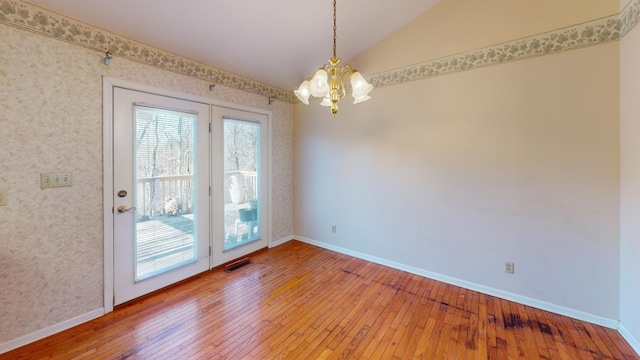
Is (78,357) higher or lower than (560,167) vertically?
lower

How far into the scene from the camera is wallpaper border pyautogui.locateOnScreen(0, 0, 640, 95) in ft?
6.11

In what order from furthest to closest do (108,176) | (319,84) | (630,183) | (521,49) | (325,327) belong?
(521,49) → (108,176) → (325,327) → (630,183) → (319,84)

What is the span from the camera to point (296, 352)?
73.1 inches

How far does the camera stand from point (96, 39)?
2152 mm

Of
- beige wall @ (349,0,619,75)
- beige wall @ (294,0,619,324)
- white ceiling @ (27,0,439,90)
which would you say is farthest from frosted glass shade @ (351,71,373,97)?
beige wall @ (349,0,619,75)

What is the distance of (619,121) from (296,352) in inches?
126

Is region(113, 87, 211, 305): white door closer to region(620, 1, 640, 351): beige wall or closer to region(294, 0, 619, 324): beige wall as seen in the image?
region(294, 0, 619, 324): beige wall

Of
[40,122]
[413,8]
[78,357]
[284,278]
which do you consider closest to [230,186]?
[284,278]

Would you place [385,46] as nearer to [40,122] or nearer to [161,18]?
[161,18]

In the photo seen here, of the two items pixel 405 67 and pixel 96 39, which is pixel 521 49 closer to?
pixel 405 67

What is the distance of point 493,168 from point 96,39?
392cm

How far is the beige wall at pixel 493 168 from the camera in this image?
7.07 feet

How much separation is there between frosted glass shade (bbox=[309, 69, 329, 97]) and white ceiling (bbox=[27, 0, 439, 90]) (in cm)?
119

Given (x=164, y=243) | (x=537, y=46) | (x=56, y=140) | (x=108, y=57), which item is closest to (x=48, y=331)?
(x=164, y=243)
